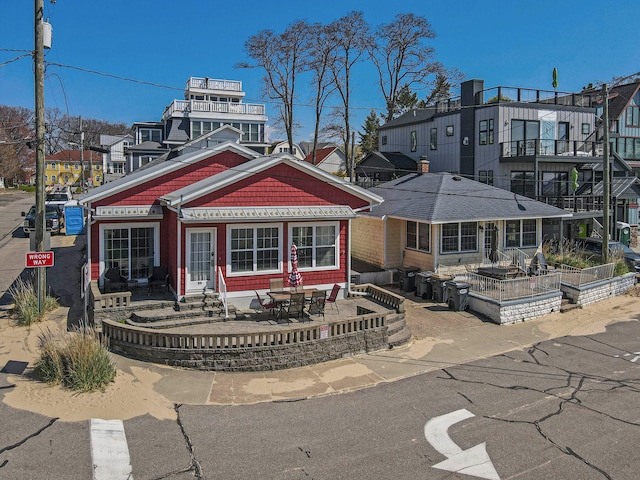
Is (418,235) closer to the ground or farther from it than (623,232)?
closer to the ground

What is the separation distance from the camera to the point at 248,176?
15461 millimetres

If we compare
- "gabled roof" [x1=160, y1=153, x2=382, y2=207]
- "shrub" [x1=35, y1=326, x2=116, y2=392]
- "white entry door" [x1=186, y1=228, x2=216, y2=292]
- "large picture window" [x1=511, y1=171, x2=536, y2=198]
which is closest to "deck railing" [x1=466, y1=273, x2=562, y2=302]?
"gabled roof" [x1=160, y1=153, x2=382, y2=207]

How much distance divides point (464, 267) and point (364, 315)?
9.17m

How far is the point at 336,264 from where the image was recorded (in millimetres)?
16812

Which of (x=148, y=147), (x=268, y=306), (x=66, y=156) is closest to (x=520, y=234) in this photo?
(x=268, y=306)

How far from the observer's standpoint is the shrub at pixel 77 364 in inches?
400

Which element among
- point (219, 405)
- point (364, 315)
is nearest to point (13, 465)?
point (219, 405)

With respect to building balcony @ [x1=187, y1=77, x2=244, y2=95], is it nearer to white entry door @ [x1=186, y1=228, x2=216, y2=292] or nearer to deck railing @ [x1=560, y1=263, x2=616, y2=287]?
white entry door @ [x1=186, y1=228, x2=216, y2=292]

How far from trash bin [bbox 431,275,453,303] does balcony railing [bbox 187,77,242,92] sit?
35.4 metres

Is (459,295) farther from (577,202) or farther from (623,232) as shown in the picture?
(623,232)

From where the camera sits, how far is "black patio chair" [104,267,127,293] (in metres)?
15.3

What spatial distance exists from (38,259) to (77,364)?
603 cm

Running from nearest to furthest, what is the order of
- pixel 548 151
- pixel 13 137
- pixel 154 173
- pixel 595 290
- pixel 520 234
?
1. pixel 154 173
2. pixel 595 290
3. pixel 520 234
4. pixel 548 151
5. pixel 13 137

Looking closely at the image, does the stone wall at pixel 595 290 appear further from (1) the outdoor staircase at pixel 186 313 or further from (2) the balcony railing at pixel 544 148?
(1) the outdoor staircase at pixel 186 313
